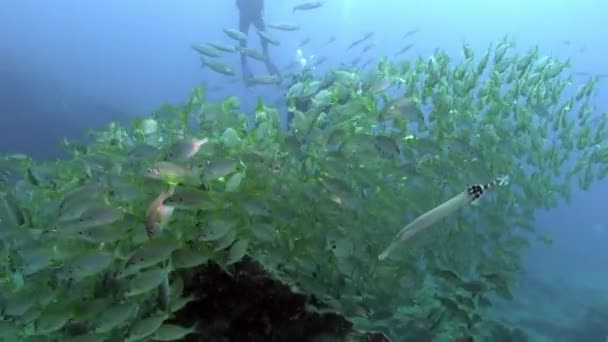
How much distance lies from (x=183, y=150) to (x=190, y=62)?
59.5m

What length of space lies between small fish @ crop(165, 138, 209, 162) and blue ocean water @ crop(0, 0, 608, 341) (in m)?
6.71

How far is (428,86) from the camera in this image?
745 centimetres

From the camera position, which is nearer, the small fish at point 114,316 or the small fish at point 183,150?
the small fish at point 114,316

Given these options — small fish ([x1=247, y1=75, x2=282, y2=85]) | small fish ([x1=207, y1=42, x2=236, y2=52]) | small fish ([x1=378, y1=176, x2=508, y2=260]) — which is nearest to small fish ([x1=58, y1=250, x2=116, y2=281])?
small fish ([x1=378, y1=176, x2=508, y2=260])

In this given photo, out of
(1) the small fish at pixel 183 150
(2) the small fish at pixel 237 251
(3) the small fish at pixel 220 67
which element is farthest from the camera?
(3) the small fish at pixel 220 67

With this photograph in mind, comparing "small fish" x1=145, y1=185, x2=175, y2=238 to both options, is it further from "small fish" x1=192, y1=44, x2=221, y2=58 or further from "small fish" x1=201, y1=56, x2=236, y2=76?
"small fish" x1=192, y1=44, x2=221, y2=58

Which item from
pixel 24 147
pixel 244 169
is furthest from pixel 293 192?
pixel 24 147

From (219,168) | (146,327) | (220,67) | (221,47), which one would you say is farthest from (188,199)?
(221,47)

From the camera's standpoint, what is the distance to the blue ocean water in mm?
19844

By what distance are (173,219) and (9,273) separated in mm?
1870

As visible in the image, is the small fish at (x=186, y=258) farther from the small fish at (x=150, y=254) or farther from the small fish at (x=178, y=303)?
the small fish at (x=178, y=303)

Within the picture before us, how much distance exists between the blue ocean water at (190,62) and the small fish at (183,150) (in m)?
6.71

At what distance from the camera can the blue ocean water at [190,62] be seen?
Answer: 65.1 ft

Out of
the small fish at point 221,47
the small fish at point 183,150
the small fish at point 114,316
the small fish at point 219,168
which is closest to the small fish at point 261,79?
the small fish at point 221,47
